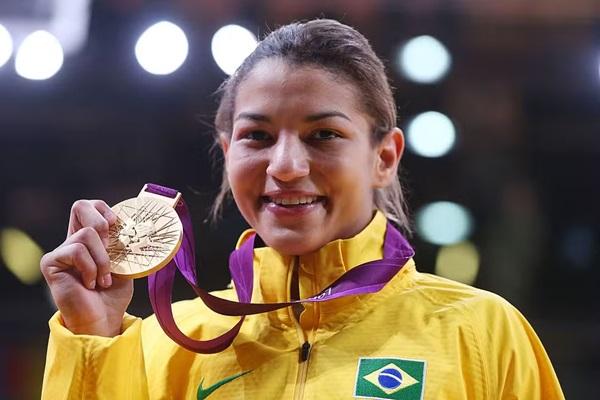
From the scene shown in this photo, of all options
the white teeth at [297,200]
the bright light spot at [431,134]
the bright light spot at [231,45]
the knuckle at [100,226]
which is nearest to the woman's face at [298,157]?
the white teeth at [297,200]

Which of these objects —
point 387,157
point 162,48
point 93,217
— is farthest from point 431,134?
point 93,217

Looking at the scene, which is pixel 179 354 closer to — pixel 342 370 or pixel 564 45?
pixel 342 370

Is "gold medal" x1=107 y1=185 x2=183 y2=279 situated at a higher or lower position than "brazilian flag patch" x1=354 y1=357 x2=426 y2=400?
higher

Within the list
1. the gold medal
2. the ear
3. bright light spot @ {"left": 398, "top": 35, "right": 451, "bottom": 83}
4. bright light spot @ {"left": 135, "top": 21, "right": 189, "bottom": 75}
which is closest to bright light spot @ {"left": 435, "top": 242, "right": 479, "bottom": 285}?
bright light spot @ {"left": 398, "top": 35, "right": 451, "bottom": 83}

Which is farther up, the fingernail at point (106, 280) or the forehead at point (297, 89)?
the forehead at point (297, 89)

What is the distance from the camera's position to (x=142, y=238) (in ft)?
4.60

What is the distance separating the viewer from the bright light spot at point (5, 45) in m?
3.29

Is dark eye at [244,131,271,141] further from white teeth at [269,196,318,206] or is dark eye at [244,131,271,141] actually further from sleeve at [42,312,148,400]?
sleeve at [42,312,148,400]

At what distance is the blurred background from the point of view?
11.3 ft

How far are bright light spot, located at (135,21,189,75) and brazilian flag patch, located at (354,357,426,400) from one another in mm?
2199

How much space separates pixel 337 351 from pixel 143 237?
1.12 ft

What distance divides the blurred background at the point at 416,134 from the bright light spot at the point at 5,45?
0.04m

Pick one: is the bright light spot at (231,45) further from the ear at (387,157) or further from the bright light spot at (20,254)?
the ear at (387,157)

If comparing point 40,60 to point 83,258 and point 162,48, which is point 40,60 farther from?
point 83,258
